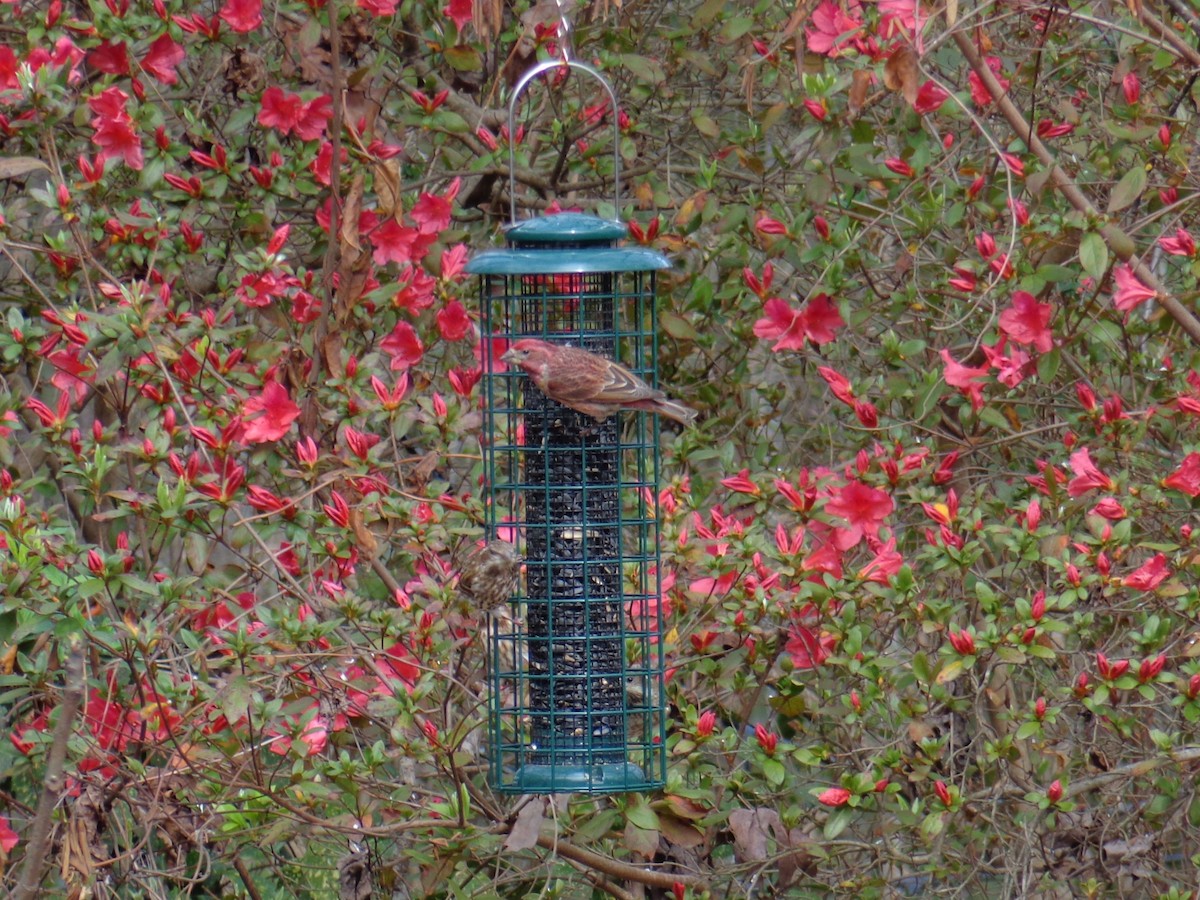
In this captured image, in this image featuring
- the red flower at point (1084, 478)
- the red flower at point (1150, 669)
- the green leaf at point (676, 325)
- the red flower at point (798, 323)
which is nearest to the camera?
the red flower at point (1150, 669)

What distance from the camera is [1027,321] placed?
4465 mm

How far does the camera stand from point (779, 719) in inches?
189

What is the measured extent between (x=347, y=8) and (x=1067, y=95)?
2.23m

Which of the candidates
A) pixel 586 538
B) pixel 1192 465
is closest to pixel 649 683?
pixel 586 538

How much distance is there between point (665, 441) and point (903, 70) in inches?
77.0

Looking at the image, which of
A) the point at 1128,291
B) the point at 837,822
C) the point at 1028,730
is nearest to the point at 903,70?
the point at 1128,291

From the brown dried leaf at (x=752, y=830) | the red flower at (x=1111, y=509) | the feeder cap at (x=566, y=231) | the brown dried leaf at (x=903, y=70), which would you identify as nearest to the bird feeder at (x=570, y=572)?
the feeder cap at (x=566, y=231)

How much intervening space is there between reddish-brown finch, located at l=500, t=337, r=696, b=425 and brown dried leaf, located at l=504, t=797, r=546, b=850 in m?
0.88

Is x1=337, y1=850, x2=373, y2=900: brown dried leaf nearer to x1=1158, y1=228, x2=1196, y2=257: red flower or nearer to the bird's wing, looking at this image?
the bird's wing

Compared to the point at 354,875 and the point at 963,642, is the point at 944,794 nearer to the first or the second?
the point at 963,642

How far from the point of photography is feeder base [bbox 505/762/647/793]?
12.8 ft

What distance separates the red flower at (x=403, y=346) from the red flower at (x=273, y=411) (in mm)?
477

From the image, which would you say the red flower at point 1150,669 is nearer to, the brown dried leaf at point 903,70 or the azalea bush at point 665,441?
the azalea bush at point 665,441

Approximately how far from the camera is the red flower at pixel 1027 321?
445 centimetres
